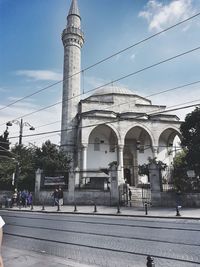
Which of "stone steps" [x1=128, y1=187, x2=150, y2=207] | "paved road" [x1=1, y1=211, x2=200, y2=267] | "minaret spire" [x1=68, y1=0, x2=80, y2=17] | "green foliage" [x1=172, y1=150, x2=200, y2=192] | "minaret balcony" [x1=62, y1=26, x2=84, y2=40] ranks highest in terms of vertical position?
"minaret spire" [x1=68, y1=0, x2=80, y2=17]

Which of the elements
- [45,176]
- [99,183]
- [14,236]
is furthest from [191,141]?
[14,236]

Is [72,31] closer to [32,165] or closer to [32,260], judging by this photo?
[32,165]

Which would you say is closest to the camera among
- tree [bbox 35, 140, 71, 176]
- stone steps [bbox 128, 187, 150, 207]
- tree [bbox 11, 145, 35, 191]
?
stone steps [bbox 128, 187, 150, 207]

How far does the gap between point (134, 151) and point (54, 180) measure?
14925mm

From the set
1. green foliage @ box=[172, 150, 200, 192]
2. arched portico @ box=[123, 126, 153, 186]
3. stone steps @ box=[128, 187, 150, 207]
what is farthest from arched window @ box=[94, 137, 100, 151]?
green foliage @ box=[172, 150, 200, 192]

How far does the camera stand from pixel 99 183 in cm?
2061

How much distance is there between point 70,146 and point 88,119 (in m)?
4.51

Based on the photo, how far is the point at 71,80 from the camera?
104 feet

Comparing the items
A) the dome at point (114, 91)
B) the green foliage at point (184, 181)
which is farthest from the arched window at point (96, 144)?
the green foliage at point (184, 181)

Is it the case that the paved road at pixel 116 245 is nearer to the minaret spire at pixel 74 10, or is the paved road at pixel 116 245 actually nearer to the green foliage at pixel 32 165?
the green foliage at pixel 32 165

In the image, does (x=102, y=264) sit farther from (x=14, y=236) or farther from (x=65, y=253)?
(x=14, y=236)

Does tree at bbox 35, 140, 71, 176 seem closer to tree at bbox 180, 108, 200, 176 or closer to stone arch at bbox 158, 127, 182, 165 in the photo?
tree at bbox 180, 108, 200, 176

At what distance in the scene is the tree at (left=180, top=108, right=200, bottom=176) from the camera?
53.4ft

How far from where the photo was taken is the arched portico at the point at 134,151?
32.1 m
